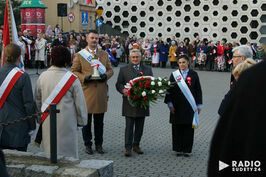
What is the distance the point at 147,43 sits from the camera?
27.9 metres

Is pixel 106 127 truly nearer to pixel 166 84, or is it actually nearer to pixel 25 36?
pixel 166 84

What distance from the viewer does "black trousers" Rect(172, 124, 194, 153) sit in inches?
280

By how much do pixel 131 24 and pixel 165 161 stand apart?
31.3 metres

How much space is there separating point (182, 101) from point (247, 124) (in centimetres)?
586

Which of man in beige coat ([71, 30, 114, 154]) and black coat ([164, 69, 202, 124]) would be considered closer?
man in beige coat ([71, 30, 114, 154])

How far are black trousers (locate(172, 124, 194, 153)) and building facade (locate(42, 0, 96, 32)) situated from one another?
27.0 metres

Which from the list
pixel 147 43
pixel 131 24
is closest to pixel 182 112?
pixel 147 43

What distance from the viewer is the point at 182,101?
282 inches

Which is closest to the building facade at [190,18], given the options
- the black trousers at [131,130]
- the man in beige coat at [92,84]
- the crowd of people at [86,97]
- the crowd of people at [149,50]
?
the crowd of people at [149,50]

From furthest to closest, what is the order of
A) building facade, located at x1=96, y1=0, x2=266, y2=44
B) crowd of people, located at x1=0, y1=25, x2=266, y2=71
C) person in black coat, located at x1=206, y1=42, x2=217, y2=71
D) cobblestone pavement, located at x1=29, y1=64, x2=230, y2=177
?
1. building facade, located at x1=96, y1=0, x2=266, y2=44
2. person in black coat, located at x1=206, y1=42, x2=217, y2=71
3. crowd of people, located at x1=0, y1=25, x2=266, y2=71
4. cobblestone pavement, located at x1=29, y1=64, x2=230, y2=177

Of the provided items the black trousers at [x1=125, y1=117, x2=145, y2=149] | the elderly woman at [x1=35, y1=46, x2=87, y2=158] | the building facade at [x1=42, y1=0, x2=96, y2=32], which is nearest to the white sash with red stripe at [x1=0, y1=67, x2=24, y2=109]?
the elderly woman at [x1=35, y1=46, x2=87, y2=158]

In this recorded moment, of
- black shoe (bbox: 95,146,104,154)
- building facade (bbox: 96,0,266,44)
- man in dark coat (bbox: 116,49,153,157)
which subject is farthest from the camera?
building facade (bbox: 96,0,266,44)

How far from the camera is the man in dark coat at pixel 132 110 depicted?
279 inches

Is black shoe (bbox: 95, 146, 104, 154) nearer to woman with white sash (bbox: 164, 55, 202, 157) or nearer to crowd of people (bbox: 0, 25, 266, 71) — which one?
woman with white sash (bbox: 164, 55, 202, 157)
